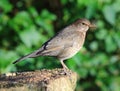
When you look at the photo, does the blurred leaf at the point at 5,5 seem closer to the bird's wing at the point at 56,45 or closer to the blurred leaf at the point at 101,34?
the blurred leaf at the point at 101,34

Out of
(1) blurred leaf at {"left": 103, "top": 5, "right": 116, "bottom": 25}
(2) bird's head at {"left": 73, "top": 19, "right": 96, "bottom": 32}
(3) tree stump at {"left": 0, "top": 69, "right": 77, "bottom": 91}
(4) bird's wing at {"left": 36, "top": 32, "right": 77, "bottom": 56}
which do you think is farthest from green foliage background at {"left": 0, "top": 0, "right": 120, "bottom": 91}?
(3) tree stump at {"left": 0, "top": 69, "right": 77, "bottom": 91}

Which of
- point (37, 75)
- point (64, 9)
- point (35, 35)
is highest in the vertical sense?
point (64, 9)

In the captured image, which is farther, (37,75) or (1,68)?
(1,68)

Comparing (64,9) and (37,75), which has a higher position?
(64,9)

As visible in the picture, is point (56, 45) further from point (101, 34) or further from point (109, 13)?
point (101, 34)

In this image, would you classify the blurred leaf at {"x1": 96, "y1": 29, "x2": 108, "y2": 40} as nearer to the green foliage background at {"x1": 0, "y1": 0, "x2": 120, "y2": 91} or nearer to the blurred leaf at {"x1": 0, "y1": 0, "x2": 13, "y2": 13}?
the green foliage background at {"x1": 0, "y1": 0, "x2": 120, "y2": 91}

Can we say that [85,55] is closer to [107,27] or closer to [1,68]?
[107,27]

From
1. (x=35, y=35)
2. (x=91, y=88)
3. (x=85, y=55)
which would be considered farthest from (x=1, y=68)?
(x=91, y=88)

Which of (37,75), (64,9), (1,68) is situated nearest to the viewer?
(37,75)
